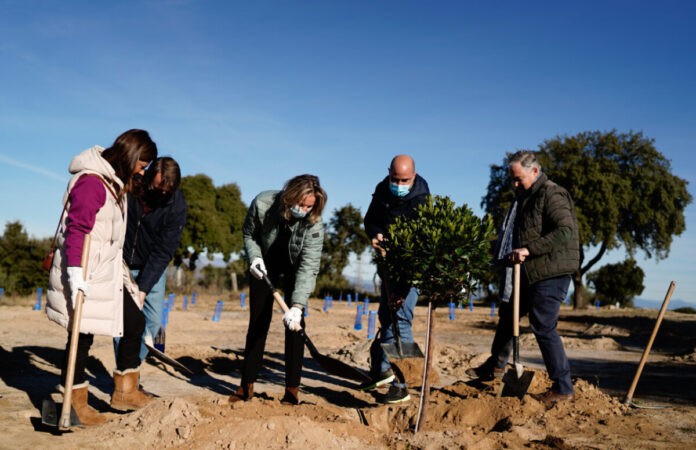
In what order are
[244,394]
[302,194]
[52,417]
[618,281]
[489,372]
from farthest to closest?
[618,281] → [489,372] → [244,394] → [302,194] → [52,417]

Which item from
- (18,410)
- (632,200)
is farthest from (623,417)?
(632,200)

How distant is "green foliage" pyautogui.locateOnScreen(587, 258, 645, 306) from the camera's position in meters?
31.9

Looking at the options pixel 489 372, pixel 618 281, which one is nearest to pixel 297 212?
pixel 489 372

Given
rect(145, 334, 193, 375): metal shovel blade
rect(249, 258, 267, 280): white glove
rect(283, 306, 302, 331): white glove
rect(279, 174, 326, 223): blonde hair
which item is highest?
rect(279, 174, 326, 223): blonde hair

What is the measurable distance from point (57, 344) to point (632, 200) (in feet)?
97.7

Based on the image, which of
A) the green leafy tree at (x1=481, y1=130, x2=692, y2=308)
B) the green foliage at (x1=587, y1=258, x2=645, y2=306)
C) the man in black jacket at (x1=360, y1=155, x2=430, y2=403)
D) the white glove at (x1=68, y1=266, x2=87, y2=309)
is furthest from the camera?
the green foliage at (x1=587, y1=258, x2=645, y2=306)

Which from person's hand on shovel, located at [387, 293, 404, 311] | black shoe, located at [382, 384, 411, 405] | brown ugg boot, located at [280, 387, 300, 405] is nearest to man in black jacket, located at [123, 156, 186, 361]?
brown ugg boot, located at [280, 387, 300, 405]

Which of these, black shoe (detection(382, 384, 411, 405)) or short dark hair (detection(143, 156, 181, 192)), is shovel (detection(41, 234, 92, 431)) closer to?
short dark hair (detection(143, 156, 181, 192))

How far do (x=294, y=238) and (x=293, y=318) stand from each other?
0.64m

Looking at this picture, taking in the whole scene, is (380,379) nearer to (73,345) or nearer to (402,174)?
(402,174)

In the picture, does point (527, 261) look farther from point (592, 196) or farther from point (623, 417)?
point (592, 196)

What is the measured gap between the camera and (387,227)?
14.9 feet

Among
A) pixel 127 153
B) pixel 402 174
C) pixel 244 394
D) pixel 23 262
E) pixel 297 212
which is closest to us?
pixel 127 153

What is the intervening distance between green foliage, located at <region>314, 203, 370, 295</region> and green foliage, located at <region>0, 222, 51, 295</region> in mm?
16269
